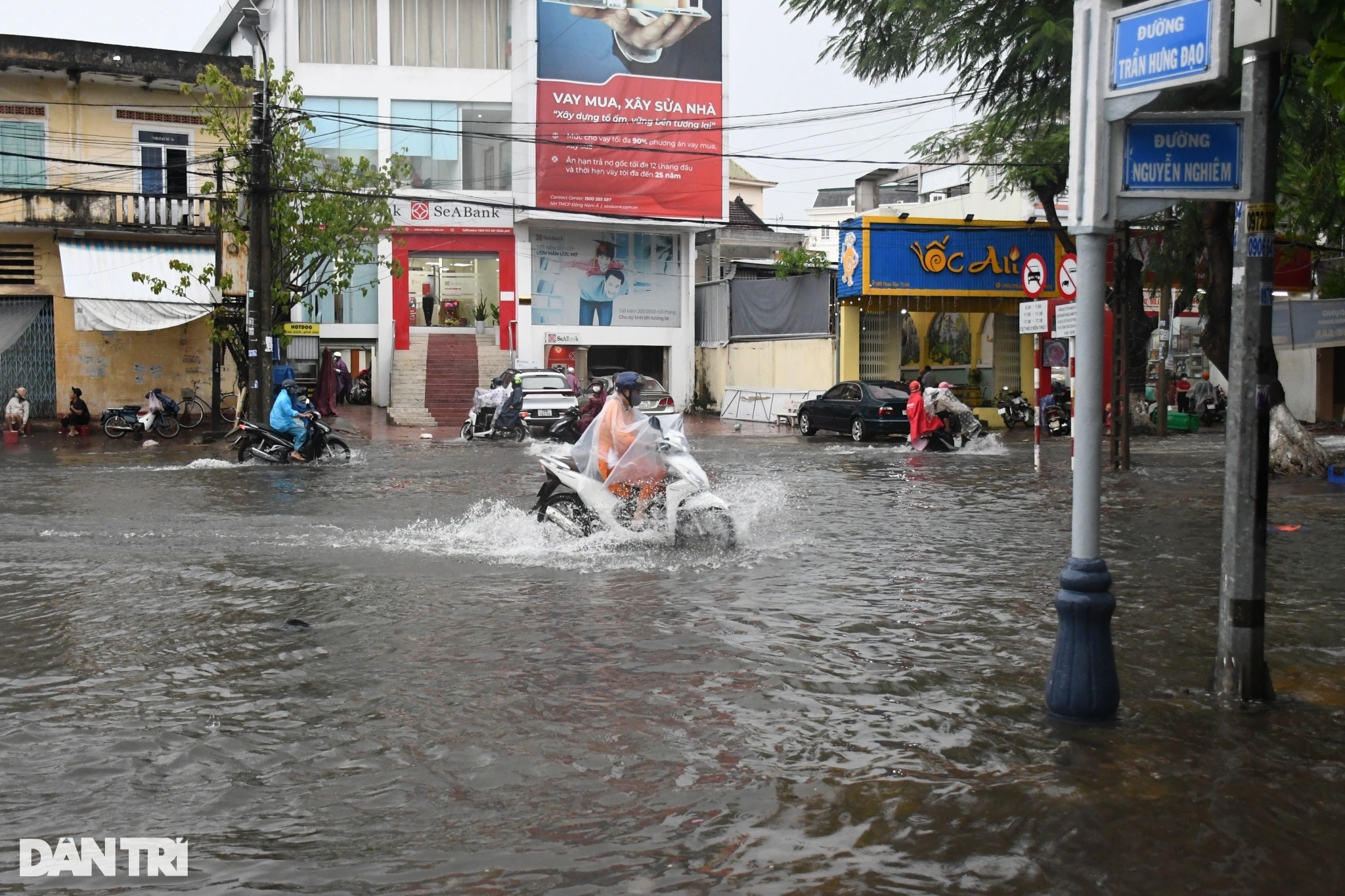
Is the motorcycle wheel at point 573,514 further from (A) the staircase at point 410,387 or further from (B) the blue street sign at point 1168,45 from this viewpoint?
(A) the staircase at point 410,387

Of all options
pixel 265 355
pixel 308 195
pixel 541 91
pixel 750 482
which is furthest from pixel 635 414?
pixel 541 91

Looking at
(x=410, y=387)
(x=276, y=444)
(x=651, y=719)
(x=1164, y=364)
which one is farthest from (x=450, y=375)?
(x=651, y=719)

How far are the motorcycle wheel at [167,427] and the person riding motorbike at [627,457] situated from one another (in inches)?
844

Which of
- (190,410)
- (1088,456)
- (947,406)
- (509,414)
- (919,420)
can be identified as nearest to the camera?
(1088,456)

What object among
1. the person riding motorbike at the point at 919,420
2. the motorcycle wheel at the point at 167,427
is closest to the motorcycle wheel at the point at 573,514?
the person riding motorbike at the point at 919,420

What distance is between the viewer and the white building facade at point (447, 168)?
134ft

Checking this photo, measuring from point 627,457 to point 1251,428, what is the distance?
19.3ft

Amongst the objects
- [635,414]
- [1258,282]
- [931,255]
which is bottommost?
[635,414]

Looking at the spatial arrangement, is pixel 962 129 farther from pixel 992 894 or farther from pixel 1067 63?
pixel 992 894

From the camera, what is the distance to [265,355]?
26.2 metres

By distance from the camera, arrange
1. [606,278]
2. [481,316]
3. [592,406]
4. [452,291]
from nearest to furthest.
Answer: [592,406] < [606,278] < [481,316] < [452,291]

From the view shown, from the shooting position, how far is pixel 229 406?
32.7 meters

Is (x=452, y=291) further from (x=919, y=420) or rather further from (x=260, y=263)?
(x=919, y=420)

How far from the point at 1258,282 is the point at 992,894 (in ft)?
11.4
